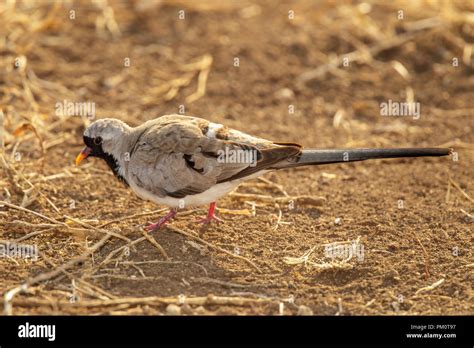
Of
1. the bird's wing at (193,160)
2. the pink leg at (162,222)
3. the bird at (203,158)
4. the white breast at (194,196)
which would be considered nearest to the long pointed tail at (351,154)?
the bird at (203,158)

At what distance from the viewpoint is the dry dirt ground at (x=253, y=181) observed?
5.61 metres

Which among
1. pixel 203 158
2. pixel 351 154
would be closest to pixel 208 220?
pixel 203 158

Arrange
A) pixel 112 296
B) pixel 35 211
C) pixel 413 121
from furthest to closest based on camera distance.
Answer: pixel 413 121 < pixel 35 211 < pixel 112 296

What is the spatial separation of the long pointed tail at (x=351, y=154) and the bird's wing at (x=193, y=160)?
115 millimetres

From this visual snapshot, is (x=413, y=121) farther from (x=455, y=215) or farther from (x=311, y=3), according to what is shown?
(x=311, y=3)

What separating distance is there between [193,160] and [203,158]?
0.26ft

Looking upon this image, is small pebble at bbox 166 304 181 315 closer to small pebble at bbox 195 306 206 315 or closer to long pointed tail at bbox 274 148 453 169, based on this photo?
small pebble at bbox 195 306 206 315

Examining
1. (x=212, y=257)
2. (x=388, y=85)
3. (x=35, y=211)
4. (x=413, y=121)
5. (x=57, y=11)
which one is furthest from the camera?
(x=57, y=11)

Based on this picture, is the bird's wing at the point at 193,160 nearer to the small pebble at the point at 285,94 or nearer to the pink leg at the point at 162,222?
the pink leg at the point at 162,222

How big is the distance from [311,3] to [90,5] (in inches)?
132

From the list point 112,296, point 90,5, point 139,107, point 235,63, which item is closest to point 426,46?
point 235,63

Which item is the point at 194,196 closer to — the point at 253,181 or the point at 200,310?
the point at 200,310

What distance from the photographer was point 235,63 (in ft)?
33.4

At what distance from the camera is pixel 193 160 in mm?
6066
